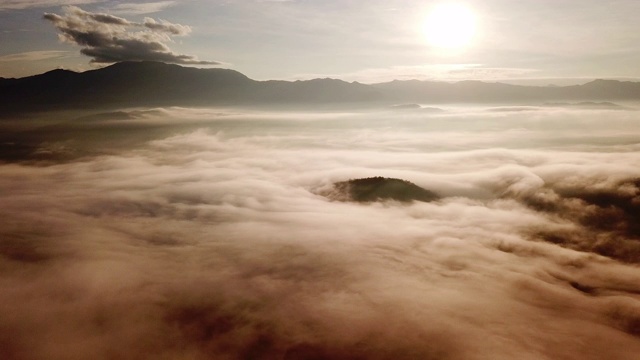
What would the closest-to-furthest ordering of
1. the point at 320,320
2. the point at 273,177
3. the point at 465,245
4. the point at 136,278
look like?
1. the point at 320,320
2. the point at 136,278
3. the point at 465,245
4. the point at 273,177

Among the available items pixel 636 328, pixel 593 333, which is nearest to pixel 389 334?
pixel 593 333

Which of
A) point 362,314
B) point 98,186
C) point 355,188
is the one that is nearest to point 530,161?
point 355,188

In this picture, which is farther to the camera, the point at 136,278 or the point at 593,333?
the point at 136,278

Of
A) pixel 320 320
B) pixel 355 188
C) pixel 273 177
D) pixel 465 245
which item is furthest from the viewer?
pixel 273 177

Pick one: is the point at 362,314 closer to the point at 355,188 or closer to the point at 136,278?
the point at 136,278

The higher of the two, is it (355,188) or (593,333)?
(355,188)

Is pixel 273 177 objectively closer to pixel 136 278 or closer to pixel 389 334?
pixel 136 278
